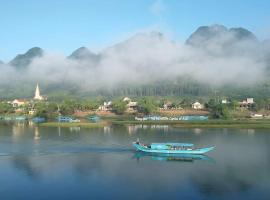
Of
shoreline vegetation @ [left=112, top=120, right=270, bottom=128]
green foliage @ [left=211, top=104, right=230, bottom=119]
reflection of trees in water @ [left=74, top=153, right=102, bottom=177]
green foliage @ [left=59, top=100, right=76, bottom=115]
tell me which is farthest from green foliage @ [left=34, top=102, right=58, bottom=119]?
reflection of trees in water @ [left=74, top=153, right=102, bottom=177]

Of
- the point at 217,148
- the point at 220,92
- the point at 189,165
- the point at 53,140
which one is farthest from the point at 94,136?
the point at 220,92

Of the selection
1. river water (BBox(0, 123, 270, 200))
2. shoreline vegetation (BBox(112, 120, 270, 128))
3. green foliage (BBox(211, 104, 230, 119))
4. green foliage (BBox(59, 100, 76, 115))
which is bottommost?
river water (BBox(0, 123, 270, 200))

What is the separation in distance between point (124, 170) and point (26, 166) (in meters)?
9.30

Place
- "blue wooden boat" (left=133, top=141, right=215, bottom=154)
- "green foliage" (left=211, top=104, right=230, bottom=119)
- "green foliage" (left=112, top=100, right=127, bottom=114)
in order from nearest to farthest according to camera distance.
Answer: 1. "blue wooden boat" (left=133, top=141, right=215, bottom=154)
2. "green foliage" (left=211, top=104, right=230, bottom=119)
3. "green foliage" (left=112, top=100, right=127, bottom=114)

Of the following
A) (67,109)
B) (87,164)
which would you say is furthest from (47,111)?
(87,164)

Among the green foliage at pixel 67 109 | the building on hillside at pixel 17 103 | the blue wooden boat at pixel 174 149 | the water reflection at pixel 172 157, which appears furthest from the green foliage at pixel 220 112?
the building on hillside at pixel 17 103

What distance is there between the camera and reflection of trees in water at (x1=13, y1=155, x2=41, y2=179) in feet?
110

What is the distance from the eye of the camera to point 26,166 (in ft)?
119

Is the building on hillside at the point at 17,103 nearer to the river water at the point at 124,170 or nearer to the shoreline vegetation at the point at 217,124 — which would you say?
the shoreline vegetation at the point at 217,124

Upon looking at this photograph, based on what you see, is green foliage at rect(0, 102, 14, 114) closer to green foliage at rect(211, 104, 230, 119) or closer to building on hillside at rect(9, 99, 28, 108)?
building on hillside at rect(9, 99, 28, 108)

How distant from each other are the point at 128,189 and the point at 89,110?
8054cm

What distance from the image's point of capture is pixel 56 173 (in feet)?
110

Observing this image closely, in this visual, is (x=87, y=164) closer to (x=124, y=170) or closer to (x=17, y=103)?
(x=124, y=170)

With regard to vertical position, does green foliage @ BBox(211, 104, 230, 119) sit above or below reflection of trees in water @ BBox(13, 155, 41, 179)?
above
